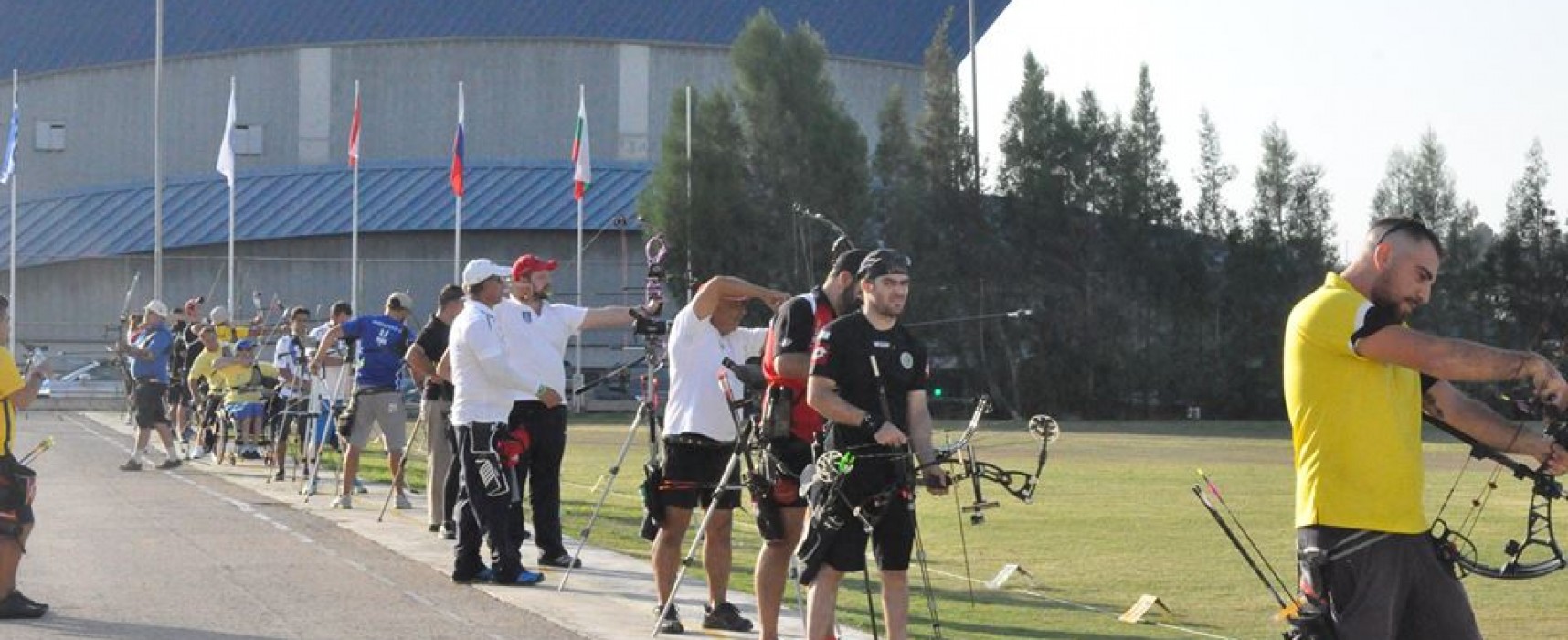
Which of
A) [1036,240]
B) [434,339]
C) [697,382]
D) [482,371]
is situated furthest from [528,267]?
[1036,240]

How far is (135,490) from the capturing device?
22.7 meters

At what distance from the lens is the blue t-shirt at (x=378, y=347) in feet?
66.9

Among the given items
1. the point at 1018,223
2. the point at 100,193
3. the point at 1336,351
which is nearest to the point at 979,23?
the point at 1018,223

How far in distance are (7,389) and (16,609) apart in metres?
1.16

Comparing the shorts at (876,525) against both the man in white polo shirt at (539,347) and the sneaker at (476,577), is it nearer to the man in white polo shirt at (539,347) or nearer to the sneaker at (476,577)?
the man in white polo shirt at (539,347)

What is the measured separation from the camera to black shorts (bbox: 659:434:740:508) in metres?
11.8

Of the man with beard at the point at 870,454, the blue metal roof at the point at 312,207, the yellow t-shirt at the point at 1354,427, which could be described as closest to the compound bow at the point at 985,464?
the man with beard at the point at 870,454

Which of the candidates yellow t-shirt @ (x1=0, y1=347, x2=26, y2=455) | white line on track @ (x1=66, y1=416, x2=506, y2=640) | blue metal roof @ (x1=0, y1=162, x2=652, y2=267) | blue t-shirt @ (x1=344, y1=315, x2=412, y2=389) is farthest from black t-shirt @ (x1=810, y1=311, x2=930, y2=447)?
blue metal roof @ (x1=0, y1=162, x2=652, y2=267)

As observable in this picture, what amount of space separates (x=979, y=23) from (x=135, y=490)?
2598 inches

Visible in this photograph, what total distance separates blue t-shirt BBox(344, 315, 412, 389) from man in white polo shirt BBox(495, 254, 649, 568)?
19.6ft

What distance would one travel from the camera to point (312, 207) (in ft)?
249

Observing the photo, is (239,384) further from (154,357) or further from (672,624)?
(672,624)

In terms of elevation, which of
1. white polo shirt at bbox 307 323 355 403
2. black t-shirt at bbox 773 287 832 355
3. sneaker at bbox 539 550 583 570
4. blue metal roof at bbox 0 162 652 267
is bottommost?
sneaker at bbox 539 550 583 570

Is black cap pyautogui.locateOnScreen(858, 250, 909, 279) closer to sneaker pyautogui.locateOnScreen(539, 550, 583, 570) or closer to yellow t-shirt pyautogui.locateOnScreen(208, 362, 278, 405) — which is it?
sneaker pyautogui.locateOnScreen(539, 550, 583, 570)
